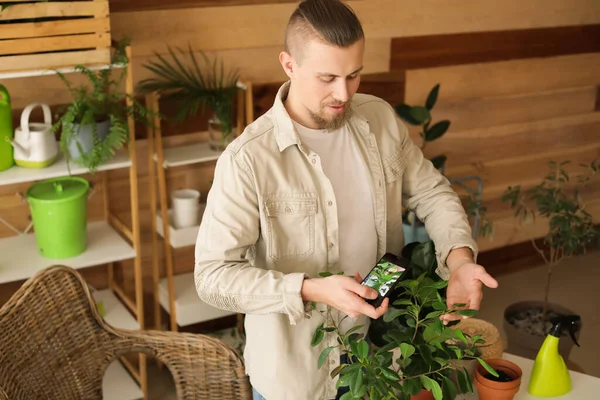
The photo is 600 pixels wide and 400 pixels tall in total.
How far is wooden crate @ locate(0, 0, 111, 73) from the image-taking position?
2424mm

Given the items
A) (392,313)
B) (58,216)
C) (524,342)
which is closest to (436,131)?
(524,342)

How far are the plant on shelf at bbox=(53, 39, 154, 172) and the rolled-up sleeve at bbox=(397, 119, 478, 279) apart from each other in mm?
1111

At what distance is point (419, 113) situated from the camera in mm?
3398

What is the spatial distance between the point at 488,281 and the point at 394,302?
0.68 feet

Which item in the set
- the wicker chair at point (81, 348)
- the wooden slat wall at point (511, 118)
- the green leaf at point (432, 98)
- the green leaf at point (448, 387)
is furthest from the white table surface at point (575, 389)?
the wooden slat wall at point (511, 118)

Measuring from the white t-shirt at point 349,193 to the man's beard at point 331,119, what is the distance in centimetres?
2

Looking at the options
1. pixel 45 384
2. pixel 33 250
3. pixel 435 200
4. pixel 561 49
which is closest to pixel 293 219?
pixel 435 200

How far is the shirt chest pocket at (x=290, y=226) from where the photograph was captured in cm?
175

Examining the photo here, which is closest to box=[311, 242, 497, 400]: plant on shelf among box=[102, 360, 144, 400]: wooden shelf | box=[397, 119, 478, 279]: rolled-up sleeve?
box=[397, 119, 478, 279]: rolled-up sleeve

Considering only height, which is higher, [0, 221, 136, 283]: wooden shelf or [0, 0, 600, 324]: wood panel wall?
[0, 0, 600, 324]: wood panel wall

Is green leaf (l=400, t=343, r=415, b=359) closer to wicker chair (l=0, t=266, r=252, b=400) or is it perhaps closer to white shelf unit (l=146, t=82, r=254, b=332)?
wicker chair (l=0, t=266, r=252, b=400)

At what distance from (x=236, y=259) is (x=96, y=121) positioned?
1.22m

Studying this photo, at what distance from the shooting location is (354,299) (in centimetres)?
153

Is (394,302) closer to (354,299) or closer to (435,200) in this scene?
(354,299)
